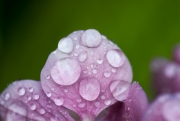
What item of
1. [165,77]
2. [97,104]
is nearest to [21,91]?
[97,104]

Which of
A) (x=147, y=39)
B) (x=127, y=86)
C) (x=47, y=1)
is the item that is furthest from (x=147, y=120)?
(x=47, y=1)

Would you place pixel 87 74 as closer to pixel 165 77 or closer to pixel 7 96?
pixel 7 96

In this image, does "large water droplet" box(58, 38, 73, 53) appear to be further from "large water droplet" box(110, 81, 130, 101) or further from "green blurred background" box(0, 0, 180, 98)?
"green blurred background" box(0, 0, 180, 98)

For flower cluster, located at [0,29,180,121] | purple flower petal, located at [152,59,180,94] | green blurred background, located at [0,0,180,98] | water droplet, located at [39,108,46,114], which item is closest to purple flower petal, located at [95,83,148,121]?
flower cluster, located at [0,29,180,121]

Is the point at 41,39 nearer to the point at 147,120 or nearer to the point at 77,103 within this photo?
the point at 77,103

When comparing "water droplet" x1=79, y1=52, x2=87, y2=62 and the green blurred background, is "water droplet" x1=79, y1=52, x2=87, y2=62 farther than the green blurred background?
No

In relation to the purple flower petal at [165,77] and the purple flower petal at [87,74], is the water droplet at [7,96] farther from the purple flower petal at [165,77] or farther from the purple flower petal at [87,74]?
the purple flower petal at [165,77]
